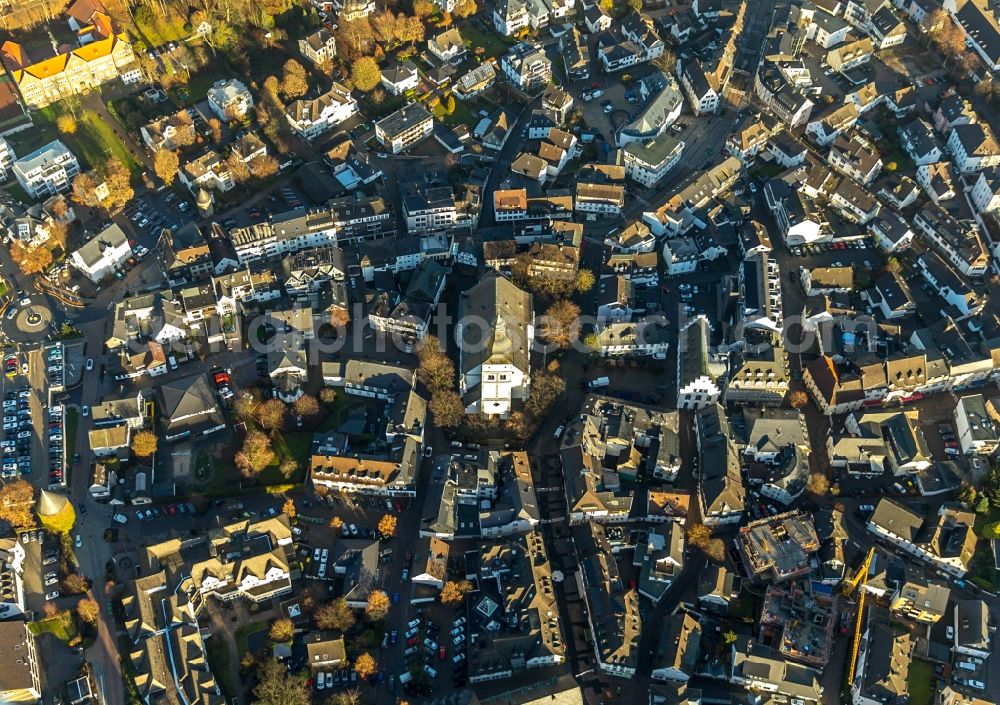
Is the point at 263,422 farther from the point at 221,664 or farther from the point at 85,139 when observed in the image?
the point at 85,139

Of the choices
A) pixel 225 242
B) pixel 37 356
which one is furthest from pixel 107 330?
pixel 225 242

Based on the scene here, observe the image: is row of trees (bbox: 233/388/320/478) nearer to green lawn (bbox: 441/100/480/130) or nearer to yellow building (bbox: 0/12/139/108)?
green lawn (bbox: 441/100/480/130)

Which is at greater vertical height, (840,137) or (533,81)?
(533,81)

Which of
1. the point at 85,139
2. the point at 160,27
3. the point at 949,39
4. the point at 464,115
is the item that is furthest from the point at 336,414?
the point at 949,39

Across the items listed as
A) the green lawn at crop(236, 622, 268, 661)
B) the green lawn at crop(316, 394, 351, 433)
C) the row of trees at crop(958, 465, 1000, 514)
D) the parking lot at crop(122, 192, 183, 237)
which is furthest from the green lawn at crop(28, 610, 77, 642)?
the row of trees at crop(958, 465, 1000, 514)

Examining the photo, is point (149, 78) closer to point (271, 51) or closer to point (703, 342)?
point (271, 51)

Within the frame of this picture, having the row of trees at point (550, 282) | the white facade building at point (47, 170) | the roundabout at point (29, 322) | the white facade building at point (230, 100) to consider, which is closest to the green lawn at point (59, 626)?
the roundabout at point (29, 322)
